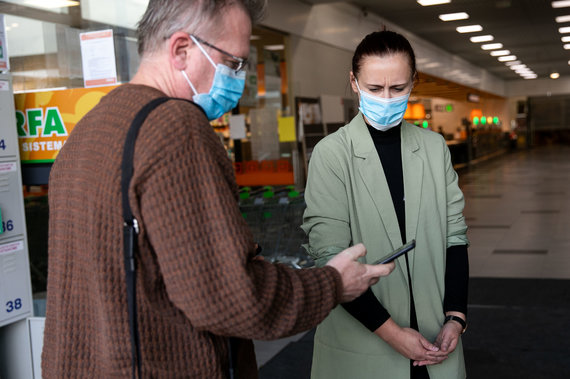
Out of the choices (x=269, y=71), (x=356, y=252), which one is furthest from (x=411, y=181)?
(x=269, y=71)

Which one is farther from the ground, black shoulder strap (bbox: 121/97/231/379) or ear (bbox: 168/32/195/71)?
ear (bbox: 168/32/195/71)

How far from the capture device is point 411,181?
1933 millimetres

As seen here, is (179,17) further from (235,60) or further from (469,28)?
(469,28)

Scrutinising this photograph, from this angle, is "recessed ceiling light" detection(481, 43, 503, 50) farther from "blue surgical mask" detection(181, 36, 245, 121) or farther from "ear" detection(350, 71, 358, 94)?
"blue surgical mask" detection(181, 36, 245, 121)

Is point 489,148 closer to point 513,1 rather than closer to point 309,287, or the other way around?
point 513,1

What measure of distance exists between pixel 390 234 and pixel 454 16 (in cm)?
1349

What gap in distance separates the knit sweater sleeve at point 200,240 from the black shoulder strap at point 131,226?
3 centimetres

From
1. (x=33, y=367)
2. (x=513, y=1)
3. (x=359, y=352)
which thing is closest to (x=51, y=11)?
(x=33, y=367)

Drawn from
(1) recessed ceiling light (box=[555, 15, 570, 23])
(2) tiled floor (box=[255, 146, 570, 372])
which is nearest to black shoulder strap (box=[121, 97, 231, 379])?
(2) tiled floor (box=[255, 146, 570, 372])

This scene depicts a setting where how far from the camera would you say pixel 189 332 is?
126 centimetres

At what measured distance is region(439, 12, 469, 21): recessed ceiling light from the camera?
14.0 metres

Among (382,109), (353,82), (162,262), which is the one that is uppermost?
(353,82)

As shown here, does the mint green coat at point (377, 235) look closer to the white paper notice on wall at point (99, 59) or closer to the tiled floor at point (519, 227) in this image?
the white paper notice on wall at point (99, 59)

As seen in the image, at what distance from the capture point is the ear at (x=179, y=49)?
1324mm
